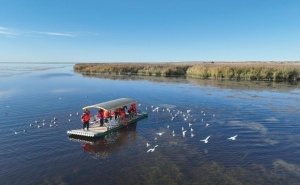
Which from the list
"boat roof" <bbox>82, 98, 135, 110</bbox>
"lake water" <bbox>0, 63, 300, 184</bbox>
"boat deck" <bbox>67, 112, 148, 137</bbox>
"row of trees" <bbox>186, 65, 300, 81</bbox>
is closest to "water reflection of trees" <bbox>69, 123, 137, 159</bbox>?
"lake water" <bbox>0, 63, 300, 184</bbox>

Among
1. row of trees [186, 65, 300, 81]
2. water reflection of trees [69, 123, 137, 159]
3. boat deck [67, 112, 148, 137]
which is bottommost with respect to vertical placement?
water reflection of trees [69, 123, 137, 159]

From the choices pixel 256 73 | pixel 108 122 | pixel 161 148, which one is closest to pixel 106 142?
pixel 108 122

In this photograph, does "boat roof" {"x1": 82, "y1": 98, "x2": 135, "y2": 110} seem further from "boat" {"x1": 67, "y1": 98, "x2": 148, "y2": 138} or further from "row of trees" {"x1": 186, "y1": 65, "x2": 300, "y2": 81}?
"row of trees" {"x1": 186, "y1": 65, "x2": 300, "y2": 81}

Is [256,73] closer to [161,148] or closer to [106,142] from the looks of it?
[161,148]

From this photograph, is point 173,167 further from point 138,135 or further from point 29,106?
point 29,106

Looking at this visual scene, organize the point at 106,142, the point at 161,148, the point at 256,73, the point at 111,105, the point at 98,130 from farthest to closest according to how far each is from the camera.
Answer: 1. the point at 256,73
2. the point at 111,105
3. the point at 98,130
4. the point at 106,142
5. the point at 161,148

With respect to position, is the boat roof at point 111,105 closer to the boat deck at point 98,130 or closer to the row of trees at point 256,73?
the boat deck at point 98,130

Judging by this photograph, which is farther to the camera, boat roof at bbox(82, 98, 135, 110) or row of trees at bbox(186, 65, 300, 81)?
row of trees at bbox(186, 65, 300, 81)

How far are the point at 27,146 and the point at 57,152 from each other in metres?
3.16

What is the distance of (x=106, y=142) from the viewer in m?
26.7

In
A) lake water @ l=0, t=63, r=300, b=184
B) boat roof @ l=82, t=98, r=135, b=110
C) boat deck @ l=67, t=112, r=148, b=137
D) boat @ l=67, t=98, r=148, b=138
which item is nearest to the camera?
lake water @ l=0, t=63, r=300, b=184

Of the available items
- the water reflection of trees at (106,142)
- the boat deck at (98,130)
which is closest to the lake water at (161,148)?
the water reflection of trees at (106,142)

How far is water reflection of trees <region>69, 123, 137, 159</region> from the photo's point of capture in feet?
79.6

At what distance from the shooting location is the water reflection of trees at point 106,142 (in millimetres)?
24256
